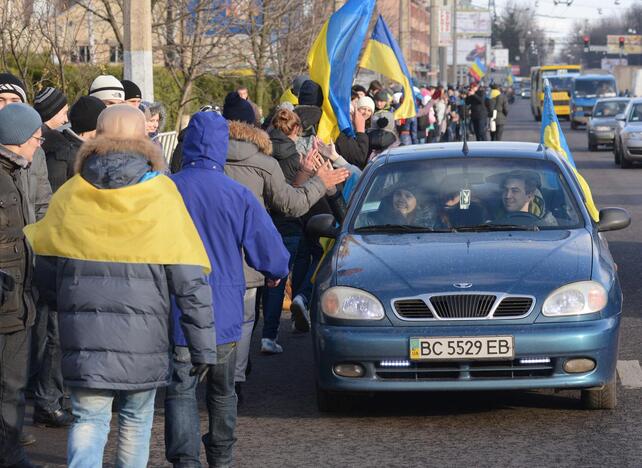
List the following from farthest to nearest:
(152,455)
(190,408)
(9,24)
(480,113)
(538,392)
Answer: (480,113)
(9,24)
(538,392)
(152,455)
(190,408)

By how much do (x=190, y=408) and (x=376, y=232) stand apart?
103 inches

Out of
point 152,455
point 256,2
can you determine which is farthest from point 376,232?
point 256,2

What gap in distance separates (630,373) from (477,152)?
1.66 metres

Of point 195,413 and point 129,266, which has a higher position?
point 129,266

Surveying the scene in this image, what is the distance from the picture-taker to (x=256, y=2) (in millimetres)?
29938

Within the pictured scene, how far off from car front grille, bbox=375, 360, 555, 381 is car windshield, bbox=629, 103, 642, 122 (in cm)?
2485

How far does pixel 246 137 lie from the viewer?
7.55m

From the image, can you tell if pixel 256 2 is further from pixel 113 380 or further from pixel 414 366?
pixel 113 380

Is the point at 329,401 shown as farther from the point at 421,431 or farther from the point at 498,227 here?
the point at 498,227

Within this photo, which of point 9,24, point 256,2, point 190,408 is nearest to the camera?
point 190,408

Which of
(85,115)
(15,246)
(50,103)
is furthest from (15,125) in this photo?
(50,103)

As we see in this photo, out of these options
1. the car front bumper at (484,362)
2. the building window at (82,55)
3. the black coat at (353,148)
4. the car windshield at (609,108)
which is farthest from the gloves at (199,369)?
the car windshield at (609,108)

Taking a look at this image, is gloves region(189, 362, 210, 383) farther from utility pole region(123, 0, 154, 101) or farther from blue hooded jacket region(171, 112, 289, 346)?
utility pole region(123, 0, 154, 101)

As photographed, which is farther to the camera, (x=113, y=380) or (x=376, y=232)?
(x=376, y=232)
